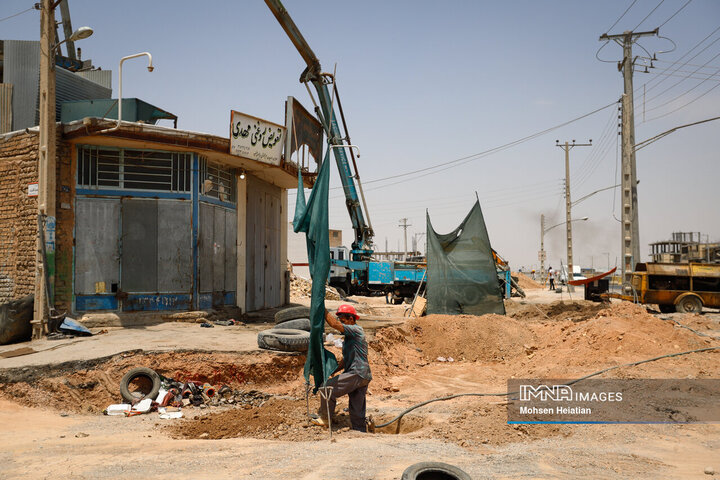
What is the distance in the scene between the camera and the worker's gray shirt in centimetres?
609

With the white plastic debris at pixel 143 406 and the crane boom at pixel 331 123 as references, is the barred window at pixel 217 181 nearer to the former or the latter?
the crane boom at pixel 331 123

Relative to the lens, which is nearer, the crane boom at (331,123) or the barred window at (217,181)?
the barred window at (217,181)

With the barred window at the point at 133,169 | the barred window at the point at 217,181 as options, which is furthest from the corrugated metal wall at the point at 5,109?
the barred window at the point at 217,181

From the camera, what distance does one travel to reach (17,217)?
36.2 feet

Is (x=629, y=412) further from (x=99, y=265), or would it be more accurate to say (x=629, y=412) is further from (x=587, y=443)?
(x=99, y=265)

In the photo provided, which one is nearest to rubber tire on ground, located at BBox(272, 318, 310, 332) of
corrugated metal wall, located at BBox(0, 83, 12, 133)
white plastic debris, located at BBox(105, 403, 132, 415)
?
white plastic debris, located at BBox(105, 403, 132, 415)

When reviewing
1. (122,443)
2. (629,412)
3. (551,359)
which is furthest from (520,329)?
(122,443)

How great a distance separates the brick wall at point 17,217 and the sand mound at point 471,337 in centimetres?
877

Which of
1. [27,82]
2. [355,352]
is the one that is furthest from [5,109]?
[355,352]

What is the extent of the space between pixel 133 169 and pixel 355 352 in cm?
830

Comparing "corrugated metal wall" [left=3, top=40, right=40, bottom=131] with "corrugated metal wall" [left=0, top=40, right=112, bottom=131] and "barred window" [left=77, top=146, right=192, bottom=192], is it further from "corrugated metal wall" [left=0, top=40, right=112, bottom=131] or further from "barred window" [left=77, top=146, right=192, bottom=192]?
"barred window" [left=77, top=146, right=192, bottom=192]

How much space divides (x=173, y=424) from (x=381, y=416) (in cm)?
272

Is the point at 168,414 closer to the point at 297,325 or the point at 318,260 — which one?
the point at 318,260

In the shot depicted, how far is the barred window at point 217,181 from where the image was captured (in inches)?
492
